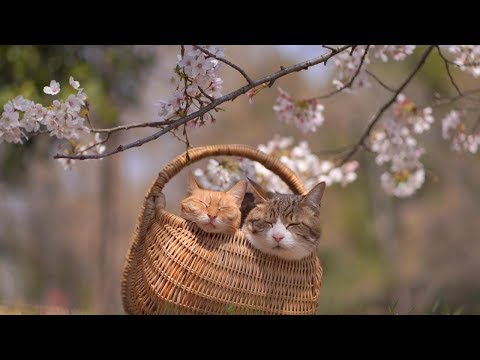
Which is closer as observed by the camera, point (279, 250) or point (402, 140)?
point (279, 250)

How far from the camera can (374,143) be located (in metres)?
3.25

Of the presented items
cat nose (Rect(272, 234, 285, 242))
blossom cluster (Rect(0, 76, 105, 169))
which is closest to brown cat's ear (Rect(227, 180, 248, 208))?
cat nose (Rect(272, 234, 285, 242))

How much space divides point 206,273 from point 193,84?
23.7 inches

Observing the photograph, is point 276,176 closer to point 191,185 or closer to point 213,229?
point 191,185

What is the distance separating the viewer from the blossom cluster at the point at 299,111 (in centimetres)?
288

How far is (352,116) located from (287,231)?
940 cm

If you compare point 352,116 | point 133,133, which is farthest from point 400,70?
point 133,133

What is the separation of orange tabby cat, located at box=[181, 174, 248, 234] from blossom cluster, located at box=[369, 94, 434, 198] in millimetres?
1193

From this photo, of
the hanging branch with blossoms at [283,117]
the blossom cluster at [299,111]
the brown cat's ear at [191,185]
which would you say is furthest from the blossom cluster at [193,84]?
the blossom cluster at [299,111]

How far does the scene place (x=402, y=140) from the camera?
3.20 m

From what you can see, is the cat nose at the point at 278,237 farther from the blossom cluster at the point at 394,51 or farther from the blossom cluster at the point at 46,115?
the blossom cluster at the point at 394,51

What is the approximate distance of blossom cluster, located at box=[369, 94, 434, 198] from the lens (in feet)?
10.4

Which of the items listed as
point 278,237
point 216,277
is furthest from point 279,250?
point 216,277

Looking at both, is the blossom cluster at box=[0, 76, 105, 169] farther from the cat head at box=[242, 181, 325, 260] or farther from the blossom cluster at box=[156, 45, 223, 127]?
the cat head at box=[242, 181, 325, 260]
